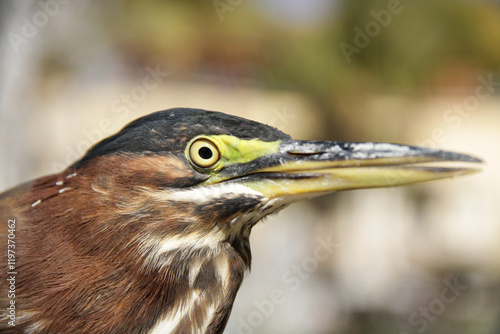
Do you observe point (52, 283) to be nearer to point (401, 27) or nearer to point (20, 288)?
point (20, 288)

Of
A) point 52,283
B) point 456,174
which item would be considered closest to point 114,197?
point 52,283
